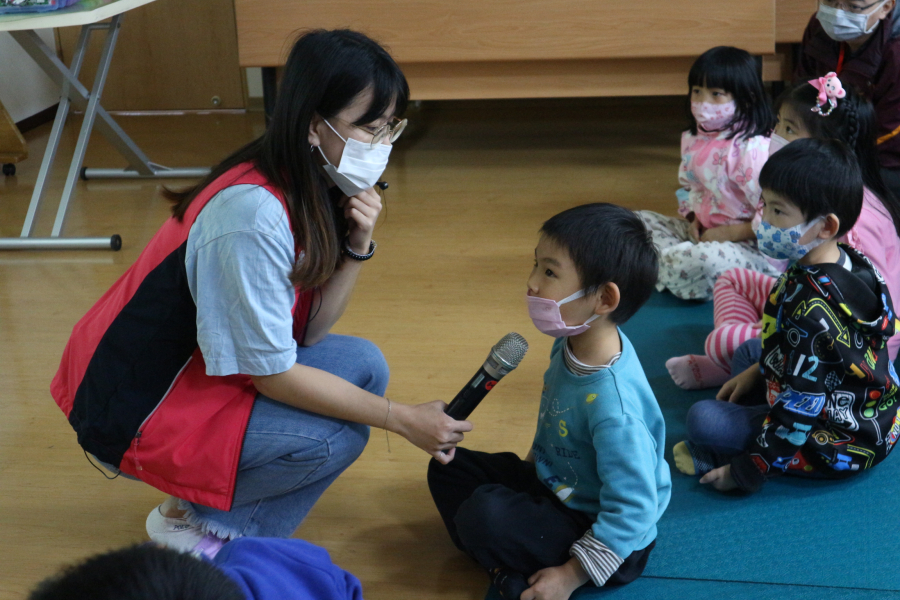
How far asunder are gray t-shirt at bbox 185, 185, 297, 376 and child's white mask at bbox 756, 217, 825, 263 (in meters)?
0.85

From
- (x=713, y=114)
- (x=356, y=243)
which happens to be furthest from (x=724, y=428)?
(x=713, y=114)

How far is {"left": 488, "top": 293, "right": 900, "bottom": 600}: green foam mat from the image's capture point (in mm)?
1234

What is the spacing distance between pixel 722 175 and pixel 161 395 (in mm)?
1718

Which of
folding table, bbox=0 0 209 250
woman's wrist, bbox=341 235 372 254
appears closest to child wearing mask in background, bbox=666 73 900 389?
woman's wrist, bbox=341 235 372 254

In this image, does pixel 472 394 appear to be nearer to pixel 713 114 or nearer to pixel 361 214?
pixel 361 214

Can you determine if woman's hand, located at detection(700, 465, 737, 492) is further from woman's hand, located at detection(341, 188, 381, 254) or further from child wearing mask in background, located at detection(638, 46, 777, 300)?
child wearing mask in background, located at detection(638, 46, 777, 300)

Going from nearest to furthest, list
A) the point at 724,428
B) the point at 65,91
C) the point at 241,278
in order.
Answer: the point at 241,278 → the point at 724,428 → the point at 65,91

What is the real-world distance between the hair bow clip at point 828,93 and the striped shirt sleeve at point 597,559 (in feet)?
3.85

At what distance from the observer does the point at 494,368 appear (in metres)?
1.14

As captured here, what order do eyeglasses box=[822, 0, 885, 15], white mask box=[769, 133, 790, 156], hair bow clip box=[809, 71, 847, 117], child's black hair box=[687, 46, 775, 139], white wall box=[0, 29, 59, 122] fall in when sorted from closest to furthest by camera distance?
hair bow clip box=[809, 71, 847, 117] → white mask box=[769, 133, 790, 156] → eyeglasses box=[822, 0, 885, 15] → child's black hair box=[687, 46, 775, 139] → white wall box=[0, 29, 59, 122]

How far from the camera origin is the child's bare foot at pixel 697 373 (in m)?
1.79

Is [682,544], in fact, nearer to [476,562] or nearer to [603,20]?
[476,562]

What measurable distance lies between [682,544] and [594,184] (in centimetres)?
210

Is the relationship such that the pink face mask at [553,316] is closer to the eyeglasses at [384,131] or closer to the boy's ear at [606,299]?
the boy's ear at [606,299]
